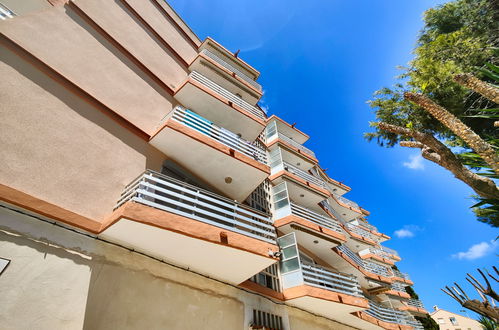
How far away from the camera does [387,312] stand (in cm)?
1480

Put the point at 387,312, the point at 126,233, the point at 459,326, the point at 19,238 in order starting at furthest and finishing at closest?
the point at 459,326, the point at 387,312, the point at 126,233, the point at 19,238

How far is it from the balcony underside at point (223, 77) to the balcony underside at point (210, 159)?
23.5 feet

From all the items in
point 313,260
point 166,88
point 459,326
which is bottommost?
point 459,326

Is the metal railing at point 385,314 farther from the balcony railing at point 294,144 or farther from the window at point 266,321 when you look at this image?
the balcony railing at point 294,144

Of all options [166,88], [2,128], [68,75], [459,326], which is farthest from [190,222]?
[459,326]

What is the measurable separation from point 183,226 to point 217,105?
7.39 m

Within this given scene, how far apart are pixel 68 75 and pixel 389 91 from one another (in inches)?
478

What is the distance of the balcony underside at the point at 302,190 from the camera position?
14199 mm

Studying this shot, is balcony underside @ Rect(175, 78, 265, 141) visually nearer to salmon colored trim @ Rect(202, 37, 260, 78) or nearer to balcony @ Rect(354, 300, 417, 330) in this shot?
salmon colored trim @ Rect(202, 37, 260, 78)

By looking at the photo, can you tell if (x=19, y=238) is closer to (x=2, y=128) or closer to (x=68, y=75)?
(x=2, y=128)

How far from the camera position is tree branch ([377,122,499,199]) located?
5242mm

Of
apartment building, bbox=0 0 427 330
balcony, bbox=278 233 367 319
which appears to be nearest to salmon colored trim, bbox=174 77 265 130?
apartment building, bbox=0 0 427 330

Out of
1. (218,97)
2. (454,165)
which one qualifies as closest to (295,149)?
(218,97)

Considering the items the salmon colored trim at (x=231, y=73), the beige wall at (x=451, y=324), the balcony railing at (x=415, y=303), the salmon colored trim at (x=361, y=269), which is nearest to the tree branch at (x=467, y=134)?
the salmon colored trim at (x=361, y=269)
